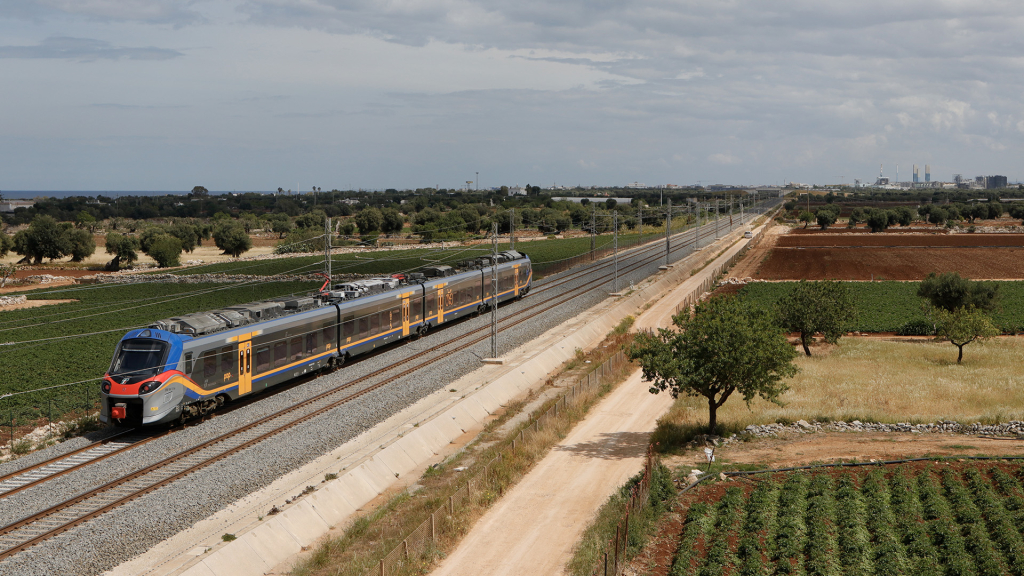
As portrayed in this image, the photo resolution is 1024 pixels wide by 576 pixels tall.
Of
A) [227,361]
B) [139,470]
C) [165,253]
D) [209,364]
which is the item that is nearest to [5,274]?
[165,253]

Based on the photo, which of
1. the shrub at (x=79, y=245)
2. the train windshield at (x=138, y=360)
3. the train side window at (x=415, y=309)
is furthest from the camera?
the shrub at (x=79, y=245)

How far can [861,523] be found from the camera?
69.6 ft

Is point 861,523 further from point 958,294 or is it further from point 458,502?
point 958,294

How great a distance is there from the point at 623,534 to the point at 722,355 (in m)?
10.4

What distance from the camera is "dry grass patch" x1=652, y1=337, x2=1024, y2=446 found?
32.3 meters

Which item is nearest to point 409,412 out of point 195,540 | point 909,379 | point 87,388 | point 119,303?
point 195,540

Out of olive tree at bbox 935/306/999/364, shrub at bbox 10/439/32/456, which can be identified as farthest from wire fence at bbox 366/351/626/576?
olive tree at bbox 935/306/999/364

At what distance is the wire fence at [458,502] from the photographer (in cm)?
1891

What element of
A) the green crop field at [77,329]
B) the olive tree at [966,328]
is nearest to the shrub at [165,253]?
the green crop field at [77,329]

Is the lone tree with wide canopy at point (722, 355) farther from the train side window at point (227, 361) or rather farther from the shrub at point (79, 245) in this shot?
the shrub at point (79, 245)

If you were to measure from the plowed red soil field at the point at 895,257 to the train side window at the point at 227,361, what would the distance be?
7722 cm

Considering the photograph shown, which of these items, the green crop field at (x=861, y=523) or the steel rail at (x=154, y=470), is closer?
the green crop field at (x=861, y=523)

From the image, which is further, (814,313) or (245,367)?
(814,313)

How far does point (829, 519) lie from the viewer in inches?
858
